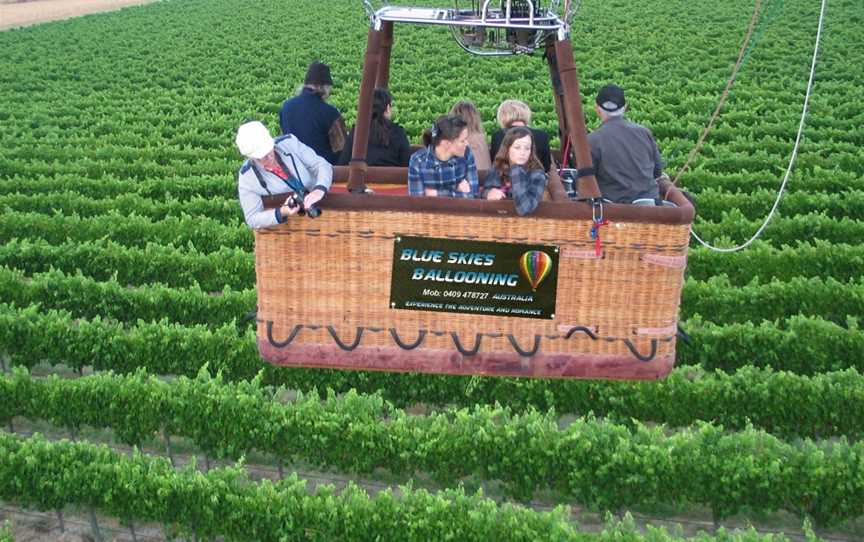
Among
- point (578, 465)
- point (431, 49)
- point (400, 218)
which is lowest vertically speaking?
point (578, 465)

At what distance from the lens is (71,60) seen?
2691 centimetres

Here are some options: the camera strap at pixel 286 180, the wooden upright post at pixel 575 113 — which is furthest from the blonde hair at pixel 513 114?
the camera strap at pixel 286 180

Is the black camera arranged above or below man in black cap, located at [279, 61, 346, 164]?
below

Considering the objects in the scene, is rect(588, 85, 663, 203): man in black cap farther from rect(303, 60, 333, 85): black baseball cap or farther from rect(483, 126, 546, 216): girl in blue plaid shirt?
rect(303, 60, 333, 85): black baseball cap

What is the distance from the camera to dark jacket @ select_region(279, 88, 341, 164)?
24.1 ft

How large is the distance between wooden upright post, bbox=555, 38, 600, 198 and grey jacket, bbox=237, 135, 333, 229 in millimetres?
1403

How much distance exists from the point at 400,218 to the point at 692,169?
354 inches

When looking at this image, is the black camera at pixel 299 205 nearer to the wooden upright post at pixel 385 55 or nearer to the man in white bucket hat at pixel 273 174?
the man in white bucket hat at pixel 273 174

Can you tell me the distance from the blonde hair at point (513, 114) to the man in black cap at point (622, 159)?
2.15 ft

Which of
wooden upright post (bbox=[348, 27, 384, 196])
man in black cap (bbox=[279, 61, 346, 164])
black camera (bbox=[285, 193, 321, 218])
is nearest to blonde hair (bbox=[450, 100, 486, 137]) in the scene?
man in black cap (bbox=[279, 61, 346, 164])

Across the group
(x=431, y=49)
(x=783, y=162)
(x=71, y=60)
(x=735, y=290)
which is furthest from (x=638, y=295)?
(x=71, y=60)

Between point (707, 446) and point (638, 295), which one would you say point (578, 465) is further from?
point (638, 295)

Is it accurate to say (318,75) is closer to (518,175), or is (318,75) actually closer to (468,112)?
(468,112)

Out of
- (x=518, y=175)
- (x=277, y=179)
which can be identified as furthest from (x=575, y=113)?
(x=277, y=179)
